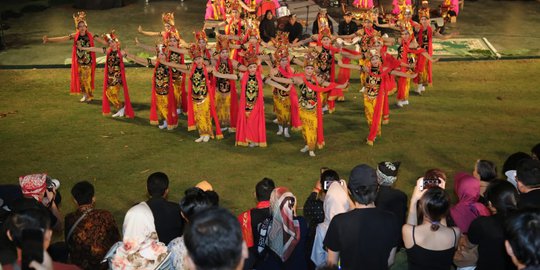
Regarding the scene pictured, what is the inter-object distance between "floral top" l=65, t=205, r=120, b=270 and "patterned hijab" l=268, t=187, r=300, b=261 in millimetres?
Answer: 1215

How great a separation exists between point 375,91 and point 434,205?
540 centimetres

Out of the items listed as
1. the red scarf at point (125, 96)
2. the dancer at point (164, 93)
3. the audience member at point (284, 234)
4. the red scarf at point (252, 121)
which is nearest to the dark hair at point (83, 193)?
the audience member at point (284, 234)

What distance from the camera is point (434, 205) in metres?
4.55

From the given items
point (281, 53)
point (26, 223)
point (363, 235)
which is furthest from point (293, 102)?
point (26, 223)

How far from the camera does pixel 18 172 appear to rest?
866cm

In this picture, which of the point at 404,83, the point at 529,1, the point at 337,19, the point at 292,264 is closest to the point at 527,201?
the point at 292,264

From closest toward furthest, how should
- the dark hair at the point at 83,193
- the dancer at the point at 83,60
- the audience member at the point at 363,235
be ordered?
the audience member at the point at 363,235 → the dark hair at the point at 83,193 → the dancer at the point at 83,60

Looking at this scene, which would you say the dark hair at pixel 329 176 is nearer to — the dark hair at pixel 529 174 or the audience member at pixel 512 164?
the dark hair at pixel 529 174

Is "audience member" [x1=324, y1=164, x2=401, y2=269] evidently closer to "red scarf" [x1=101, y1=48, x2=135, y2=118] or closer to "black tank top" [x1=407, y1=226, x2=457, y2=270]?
"black tank top" [x1=407, y1=226, x2=457, y2=270]

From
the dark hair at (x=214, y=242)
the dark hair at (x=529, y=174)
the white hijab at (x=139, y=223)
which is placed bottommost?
the white hijab at (x=139, y=223)

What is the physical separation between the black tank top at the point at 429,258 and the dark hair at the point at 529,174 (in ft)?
3.26

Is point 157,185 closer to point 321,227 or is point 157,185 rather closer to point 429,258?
point 321,227

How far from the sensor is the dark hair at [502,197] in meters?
4.92

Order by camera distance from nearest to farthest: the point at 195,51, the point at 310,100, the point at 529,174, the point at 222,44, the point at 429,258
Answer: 1. the point at 429,258
2. the point at 529,174
3. the point at 310,100
4. the point at 195,51
5. the point at 222,44
